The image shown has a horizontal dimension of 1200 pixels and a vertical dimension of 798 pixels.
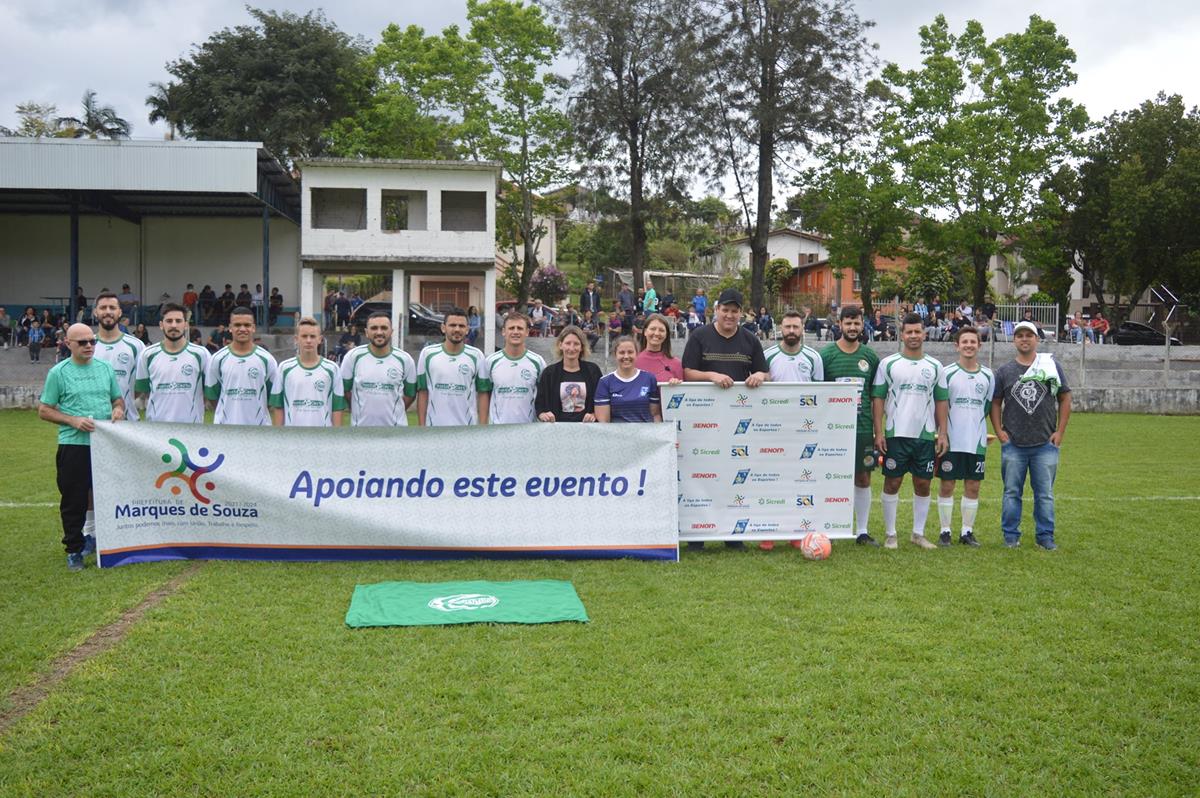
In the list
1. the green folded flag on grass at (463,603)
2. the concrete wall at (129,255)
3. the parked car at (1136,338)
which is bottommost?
the green folded flag on grass at (463,603)

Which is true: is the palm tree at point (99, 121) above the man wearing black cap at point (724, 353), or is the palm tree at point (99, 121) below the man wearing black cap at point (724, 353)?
above

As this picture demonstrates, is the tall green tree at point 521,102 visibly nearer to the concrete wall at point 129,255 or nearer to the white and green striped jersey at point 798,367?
the concrete wall at point 129,255

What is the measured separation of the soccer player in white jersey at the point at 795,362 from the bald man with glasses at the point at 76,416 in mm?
5594

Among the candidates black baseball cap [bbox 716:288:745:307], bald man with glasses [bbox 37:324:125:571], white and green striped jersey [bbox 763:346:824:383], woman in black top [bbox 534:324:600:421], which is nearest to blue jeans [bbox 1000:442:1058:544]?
white and green striped jersey [bbox 763:346:824:383]

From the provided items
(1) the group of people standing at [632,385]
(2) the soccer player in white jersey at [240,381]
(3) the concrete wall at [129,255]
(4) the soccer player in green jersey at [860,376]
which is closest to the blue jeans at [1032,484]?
(1) the group of people standing at [632,385]

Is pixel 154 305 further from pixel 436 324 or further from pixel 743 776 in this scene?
pixel 743 776

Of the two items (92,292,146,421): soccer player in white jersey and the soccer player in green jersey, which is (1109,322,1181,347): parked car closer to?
the soccer player in green jersey

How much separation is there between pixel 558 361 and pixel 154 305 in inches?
1233

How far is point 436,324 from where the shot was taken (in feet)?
110

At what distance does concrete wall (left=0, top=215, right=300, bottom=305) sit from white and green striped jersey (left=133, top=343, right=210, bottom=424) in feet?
96.8

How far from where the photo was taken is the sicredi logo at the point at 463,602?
651 cm

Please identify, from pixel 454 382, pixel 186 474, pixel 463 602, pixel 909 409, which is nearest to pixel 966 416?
pixel 909 409

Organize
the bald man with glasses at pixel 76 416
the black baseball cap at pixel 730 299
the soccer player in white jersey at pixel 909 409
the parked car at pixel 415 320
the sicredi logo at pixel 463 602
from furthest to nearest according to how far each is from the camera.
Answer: the parked car at pixel 415 320 < the soccer player in white jersey at pixel 909 409 < the black baseball cap at pixel 730 299 < the bald man with glasses at pixel 76 416 < the sicredi logo at pixel 463 602

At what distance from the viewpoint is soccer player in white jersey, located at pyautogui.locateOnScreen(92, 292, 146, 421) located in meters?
8.45
